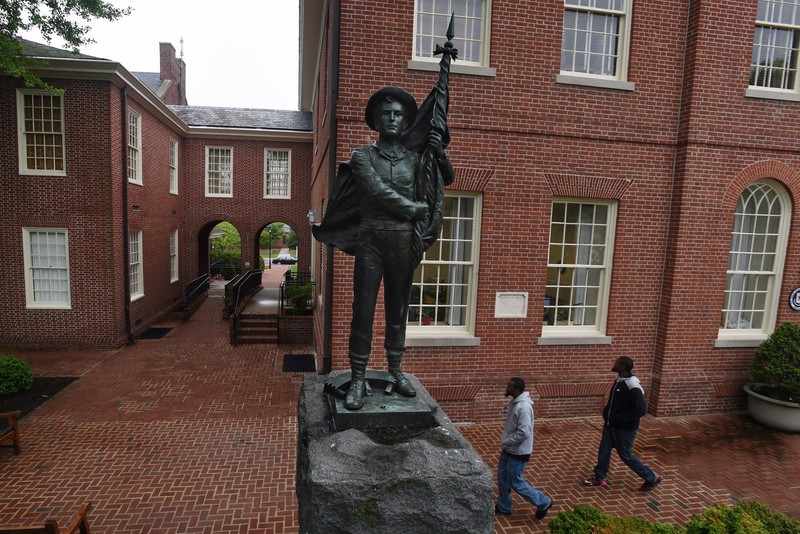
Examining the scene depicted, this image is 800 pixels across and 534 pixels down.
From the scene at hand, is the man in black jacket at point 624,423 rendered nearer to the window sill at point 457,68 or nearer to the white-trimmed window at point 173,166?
the window sill at point 457,68

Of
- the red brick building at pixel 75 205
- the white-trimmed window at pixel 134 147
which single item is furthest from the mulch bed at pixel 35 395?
the white-trimmed window at pixel 134 147

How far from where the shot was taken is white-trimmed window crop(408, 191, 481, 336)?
8.32 metres

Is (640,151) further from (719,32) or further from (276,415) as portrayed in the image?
(276,415)

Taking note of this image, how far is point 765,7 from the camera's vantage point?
342 inches

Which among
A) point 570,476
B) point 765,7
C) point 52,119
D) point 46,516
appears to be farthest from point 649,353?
point 52,119

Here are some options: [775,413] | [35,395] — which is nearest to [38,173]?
[35,395]

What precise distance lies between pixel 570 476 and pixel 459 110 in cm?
588

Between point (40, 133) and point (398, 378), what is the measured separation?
1353 centimetres

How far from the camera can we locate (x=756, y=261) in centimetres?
938

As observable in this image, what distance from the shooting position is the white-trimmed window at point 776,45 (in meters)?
8.73

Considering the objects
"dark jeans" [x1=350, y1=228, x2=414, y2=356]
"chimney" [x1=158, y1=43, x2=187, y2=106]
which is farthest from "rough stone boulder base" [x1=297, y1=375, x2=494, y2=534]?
"chimney" [x1=158, y1=43, x2=187, y2=106]

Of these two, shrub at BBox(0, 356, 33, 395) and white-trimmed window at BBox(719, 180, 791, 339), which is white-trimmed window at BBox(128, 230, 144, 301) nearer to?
shrub at BBox(0, 356, 33, 395)

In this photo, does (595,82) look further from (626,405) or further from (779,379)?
(779,379)

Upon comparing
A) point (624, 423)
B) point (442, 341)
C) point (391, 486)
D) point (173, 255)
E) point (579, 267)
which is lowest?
point (624, 423)
